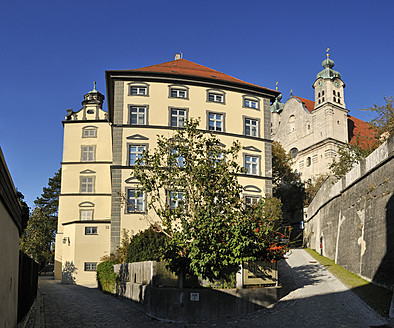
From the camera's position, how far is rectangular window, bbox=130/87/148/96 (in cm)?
3278

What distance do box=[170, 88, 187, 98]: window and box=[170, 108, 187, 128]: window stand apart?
1161mm

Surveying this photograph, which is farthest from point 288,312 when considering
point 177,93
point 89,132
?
point 89,132

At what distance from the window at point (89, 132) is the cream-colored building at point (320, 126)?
101 feet

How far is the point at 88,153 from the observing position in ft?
139

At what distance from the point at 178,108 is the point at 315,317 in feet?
77.4

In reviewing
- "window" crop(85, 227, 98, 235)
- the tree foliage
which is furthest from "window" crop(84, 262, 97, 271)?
the tree foliage

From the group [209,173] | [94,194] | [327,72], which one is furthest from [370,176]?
[327,72]

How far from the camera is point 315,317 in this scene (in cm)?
1173

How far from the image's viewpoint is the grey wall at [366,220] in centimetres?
1530

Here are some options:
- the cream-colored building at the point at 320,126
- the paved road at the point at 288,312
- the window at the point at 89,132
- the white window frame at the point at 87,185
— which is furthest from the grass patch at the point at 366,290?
the cream-colored building at the point at 320,126

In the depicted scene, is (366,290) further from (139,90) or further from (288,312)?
(139,90)

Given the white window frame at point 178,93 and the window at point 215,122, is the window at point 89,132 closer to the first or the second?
the white window frame at point 178,93

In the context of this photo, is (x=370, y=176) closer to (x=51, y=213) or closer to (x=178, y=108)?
(x=178, y=108)

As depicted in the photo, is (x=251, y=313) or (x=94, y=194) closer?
(x=251, y=313)
